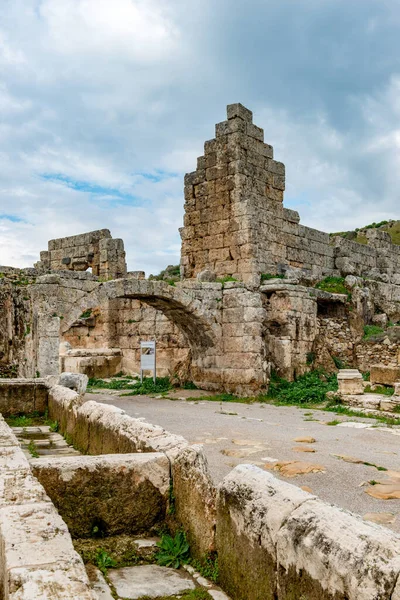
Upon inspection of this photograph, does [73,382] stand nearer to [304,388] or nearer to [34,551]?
[304,388]

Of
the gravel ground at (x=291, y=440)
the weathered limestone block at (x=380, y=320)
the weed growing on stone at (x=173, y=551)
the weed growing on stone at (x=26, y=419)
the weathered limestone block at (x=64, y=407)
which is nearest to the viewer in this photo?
the weed growing on stone at (x=173, y=551)

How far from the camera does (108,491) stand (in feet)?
11.5

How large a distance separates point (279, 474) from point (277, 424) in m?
3.50

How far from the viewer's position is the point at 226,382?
13.6m

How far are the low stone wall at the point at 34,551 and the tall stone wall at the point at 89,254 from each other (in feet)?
53.1

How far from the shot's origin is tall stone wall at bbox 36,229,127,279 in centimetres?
1922

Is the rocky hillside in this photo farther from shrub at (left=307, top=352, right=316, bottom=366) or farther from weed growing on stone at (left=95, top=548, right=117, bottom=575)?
weed growing on stone at (left=95, top=548, right=117, bottom=575)

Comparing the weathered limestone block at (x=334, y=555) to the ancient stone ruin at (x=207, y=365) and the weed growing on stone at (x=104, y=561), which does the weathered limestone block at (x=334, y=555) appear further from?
the weed growing on stone at (x=104, y=561)

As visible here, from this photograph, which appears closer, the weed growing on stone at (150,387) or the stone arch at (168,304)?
the stone arch at (168,304)

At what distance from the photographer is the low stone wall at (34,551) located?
1905mm

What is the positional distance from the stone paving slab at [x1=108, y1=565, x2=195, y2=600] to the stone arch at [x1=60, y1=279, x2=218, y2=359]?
904 cm

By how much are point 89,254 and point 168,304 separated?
24.3 feet

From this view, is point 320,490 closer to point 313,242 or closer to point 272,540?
point 272,540

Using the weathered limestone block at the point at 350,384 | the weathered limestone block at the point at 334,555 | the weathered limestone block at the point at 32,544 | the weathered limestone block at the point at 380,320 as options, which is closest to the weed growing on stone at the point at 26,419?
the weathered limestone block at the point at 32,544
